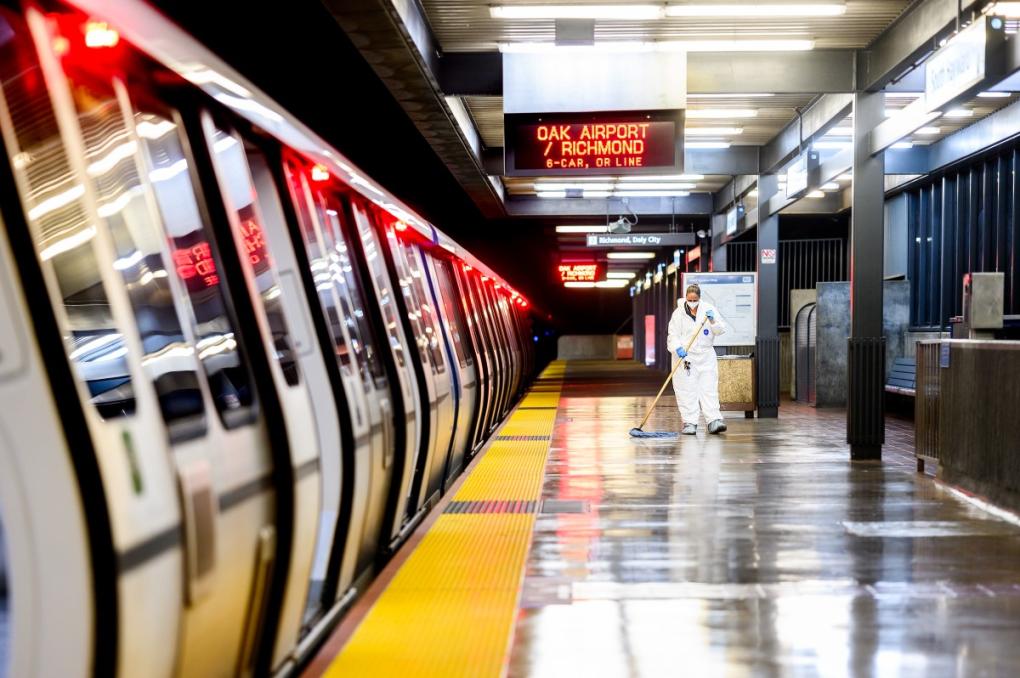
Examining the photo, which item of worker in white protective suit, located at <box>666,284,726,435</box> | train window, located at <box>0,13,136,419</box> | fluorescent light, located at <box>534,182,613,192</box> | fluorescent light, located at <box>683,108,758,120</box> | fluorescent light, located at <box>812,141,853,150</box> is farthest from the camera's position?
fluorescent light, located at <box>534,182,613,192</box>

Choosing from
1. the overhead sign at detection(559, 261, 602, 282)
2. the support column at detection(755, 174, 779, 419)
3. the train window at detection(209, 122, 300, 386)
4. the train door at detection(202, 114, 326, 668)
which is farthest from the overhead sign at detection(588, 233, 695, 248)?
the train door at detection(202, 114, 326, 668)

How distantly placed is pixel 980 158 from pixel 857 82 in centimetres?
456

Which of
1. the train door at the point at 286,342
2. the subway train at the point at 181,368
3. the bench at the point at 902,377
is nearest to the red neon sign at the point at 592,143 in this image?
the subway train at the point at 181,368

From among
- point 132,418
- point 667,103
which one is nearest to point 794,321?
point 667,103

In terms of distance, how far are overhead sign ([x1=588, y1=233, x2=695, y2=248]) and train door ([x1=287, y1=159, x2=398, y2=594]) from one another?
1310 centimetres

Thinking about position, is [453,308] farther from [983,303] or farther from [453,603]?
[453,603]

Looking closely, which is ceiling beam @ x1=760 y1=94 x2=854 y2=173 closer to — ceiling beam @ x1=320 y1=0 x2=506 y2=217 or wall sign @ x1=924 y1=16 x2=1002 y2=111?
wall sign @ x1=924 y1=16 x2=1002 y2=111

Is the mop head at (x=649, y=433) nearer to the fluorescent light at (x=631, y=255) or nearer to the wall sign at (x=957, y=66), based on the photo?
the wall sign at (x=957, y=66)

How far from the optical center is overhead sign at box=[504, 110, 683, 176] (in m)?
8.90

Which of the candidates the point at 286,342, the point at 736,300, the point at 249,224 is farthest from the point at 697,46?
the point at 286,342

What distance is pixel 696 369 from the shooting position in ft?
39.3

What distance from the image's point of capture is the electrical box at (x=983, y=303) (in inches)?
382

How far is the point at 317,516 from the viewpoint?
3.76m

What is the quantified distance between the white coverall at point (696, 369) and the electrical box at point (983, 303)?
2.86 metres
